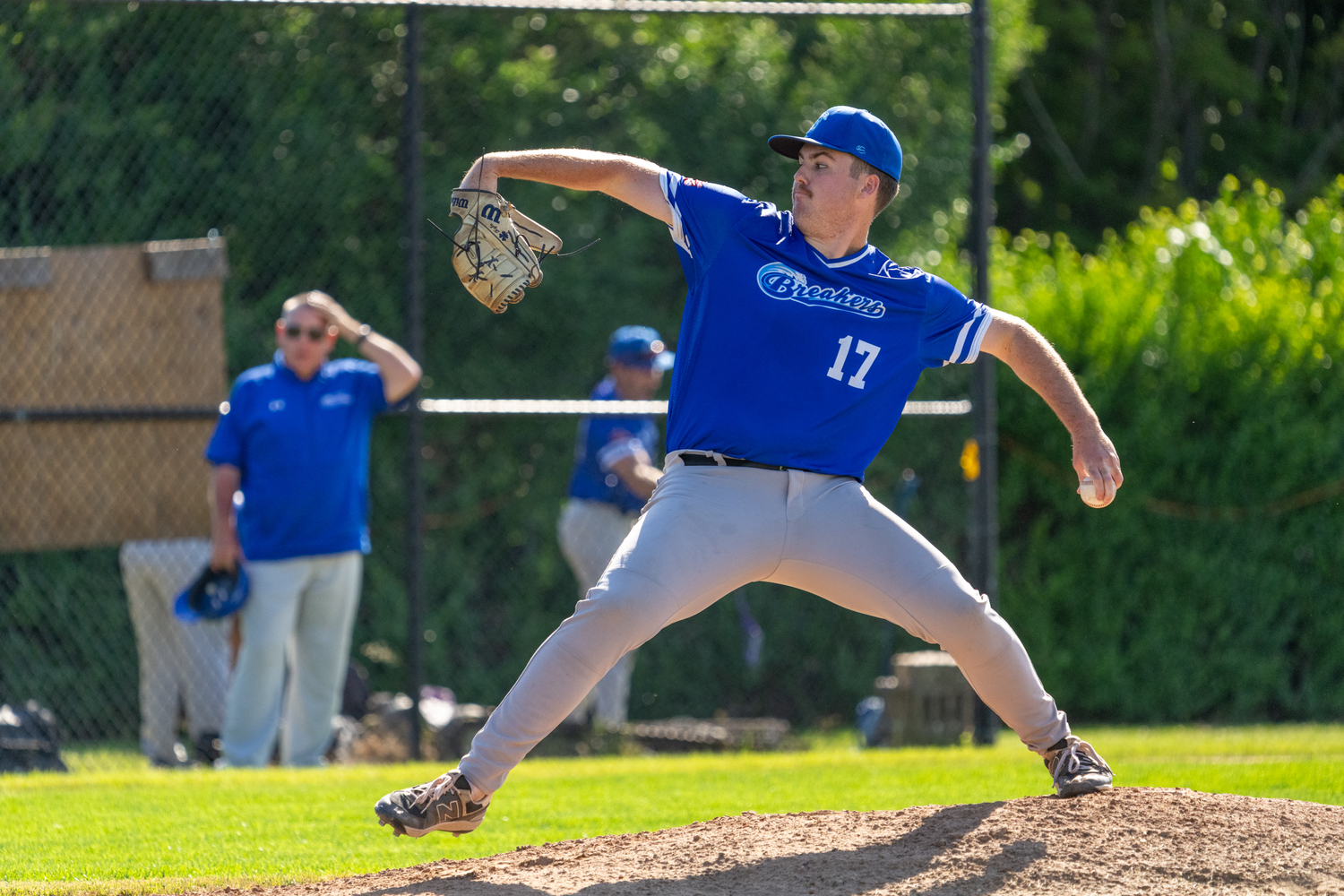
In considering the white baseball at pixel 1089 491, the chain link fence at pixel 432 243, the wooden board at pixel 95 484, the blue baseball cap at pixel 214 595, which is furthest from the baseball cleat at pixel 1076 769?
the wooden board at pixel 95 484

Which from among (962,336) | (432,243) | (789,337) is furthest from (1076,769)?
(432,243)

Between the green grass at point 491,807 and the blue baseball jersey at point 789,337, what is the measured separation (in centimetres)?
156

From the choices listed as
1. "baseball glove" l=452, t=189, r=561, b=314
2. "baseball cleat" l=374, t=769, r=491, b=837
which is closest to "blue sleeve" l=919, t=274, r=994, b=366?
"baseball glove" l=452, t=189, r=561, b=314

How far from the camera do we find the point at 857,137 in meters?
4.17

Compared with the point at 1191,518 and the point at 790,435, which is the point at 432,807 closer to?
the point at 790,435

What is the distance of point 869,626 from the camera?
9.55m

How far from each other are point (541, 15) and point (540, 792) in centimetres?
578

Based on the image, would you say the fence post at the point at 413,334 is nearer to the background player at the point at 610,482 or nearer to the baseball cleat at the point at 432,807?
the background player at the point at 610,482

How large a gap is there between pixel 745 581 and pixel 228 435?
4.08 metres

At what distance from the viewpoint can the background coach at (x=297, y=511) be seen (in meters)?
7.34

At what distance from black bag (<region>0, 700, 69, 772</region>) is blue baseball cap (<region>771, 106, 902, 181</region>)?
16.2ft

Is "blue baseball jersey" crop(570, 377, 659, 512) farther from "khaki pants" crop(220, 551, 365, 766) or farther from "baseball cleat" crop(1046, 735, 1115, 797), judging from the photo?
"baseball cleat" crop(1046, 735, 1115, 797)

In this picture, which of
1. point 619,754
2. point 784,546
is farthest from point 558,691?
point 619,754

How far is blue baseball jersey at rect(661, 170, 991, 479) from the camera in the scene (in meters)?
4.02
